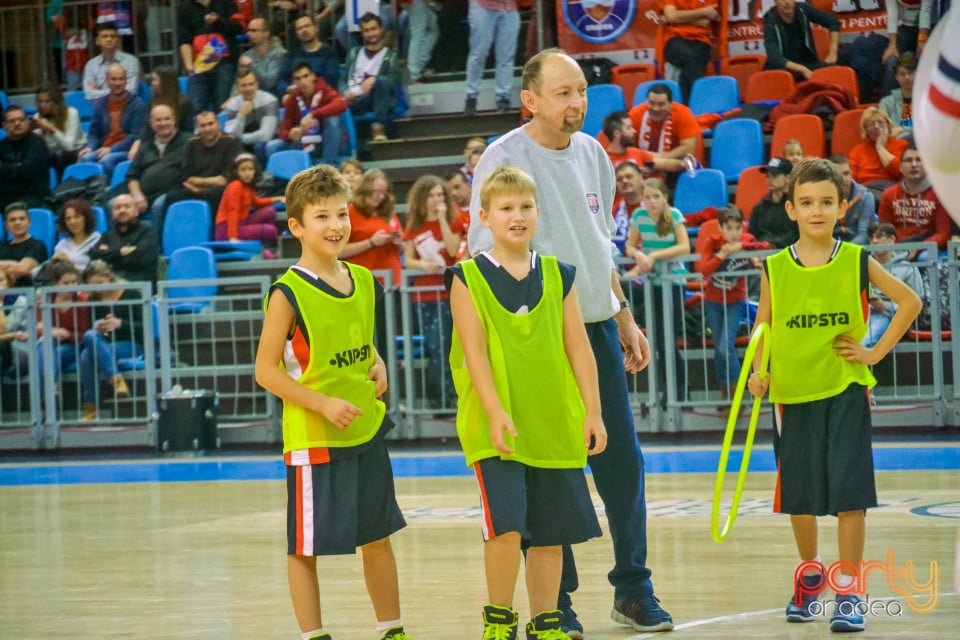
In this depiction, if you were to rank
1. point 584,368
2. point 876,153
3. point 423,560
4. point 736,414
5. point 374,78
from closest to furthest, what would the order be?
1. point 584,368
2. point 736,414
3. point 423,560
4. point 876,153
5. point 374,78

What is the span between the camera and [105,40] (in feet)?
57.1

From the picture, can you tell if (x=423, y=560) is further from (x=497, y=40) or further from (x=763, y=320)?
(x=497, y=40)

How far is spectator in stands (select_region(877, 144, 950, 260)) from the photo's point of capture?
11469 millimetres

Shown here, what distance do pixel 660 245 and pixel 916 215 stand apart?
6.55 feet

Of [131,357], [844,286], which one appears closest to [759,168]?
[131,357]

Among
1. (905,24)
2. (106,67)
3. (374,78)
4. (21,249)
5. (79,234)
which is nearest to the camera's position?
(905,24)

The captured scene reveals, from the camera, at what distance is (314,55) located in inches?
630

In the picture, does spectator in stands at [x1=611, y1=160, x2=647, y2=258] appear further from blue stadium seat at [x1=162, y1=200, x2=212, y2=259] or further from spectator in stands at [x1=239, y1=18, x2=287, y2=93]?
spectator in stands at [x1=239, y1=18, x2=287, y2=93]

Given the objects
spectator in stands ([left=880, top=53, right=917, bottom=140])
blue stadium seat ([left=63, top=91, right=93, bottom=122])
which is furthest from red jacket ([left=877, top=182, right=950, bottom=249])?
blue stadium seat ([left=63, top=91, right=93, bottom=122])

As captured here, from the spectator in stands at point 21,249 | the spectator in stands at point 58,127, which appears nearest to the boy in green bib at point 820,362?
the spectator in stands at point 21,249

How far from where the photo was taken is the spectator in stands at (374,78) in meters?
15.6

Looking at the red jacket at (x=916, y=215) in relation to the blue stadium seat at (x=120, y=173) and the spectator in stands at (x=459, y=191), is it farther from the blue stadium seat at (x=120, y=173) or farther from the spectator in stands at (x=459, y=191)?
the blue stadium seat at (x=120, y=173)

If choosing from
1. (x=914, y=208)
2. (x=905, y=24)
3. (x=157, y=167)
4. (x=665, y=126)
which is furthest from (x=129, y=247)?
(x=905, y=24)

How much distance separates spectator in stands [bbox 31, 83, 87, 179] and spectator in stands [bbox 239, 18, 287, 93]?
224cm
